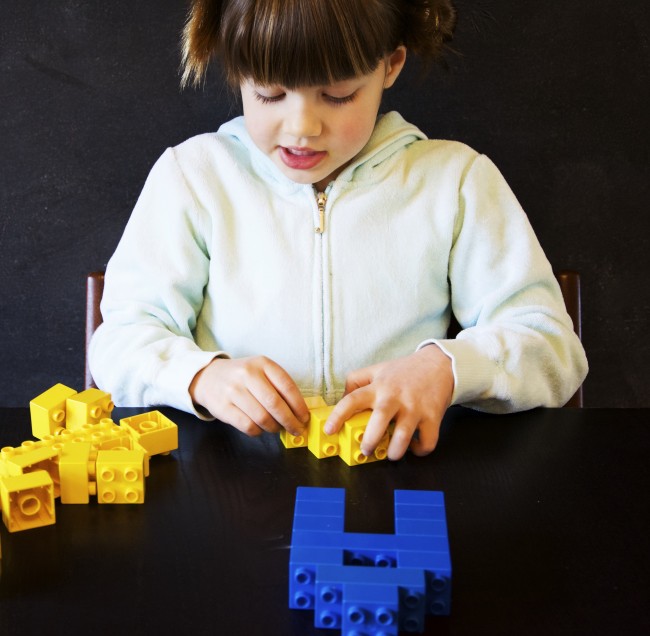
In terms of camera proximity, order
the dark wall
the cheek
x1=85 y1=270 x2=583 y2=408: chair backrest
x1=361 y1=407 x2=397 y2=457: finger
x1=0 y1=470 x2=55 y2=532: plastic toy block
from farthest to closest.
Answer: the dark wall, x1=85 y1=270 x2=583 y2=408: chair backrest, the cheek, x1=361 y1=407 x2=397 y2=457: finger, x1=0 y1=470 x2=55 y2=532: plastic toy block

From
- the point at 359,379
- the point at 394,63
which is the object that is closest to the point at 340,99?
the point at 394,63

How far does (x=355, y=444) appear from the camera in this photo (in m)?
0.88

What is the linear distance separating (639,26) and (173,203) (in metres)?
0.85

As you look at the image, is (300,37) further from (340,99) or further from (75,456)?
(75,456)

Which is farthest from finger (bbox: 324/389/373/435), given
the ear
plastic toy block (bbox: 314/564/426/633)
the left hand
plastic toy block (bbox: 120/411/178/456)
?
the ear

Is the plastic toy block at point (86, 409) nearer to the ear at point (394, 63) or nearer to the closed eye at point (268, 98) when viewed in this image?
the closed eye at point (268, 98)

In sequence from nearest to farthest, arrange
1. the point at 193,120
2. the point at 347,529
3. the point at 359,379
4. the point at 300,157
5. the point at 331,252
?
the point at 347,529, the point at 359,379, the point at 300,157, the point at 331,252, the point at 193,120

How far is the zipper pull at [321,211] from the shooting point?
1.24m

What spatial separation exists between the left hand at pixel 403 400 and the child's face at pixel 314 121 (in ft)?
0.97

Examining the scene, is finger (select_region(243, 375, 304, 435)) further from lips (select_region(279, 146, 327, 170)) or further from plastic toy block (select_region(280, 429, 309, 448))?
lips (select_region(279, 146, 327, 170))

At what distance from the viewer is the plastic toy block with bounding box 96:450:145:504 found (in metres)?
0.79

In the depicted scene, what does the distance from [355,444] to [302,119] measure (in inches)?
16.5

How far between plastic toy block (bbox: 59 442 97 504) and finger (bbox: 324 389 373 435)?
0.76ft

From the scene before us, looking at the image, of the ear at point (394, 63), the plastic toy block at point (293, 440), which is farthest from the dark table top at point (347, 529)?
the ear at point (394, 63)
